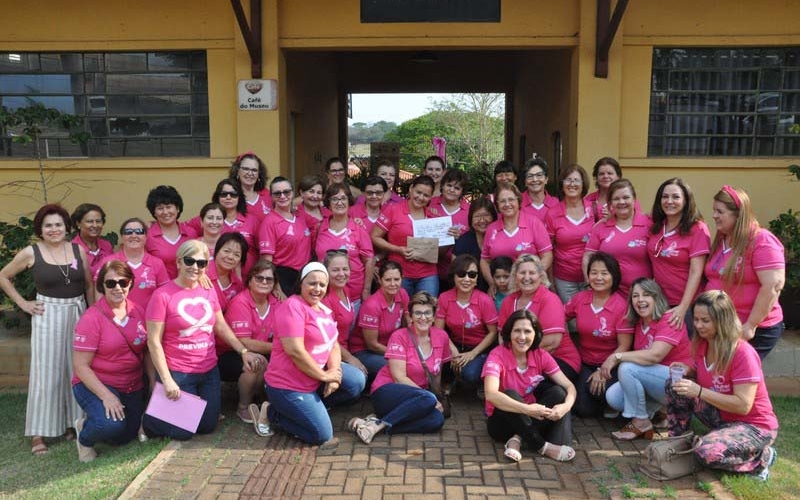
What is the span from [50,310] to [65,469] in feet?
3.78

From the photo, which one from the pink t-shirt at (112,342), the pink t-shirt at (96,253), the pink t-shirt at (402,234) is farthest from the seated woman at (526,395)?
the pink t-shirt at (96,253)

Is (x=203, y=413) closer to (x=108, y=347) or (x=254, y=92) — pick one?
(x=108, y=347)

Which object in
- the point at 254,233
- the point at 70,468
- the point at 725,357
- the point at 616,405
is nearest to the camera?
the point at 725,357

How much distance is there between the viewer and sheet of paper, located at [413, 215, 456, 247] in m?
5.74

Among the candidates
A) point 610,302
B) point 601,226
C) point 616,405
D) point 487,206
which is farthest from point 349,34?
point 616,405

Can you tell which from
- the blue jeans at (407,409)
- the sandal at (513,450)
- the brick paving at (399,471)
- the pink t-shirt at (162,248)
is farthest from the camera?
the pink t-shirt at (162,248)

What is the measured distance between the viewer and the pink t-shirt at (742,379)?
3.89 m

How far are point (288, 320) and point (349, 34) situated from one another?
3.98 metres

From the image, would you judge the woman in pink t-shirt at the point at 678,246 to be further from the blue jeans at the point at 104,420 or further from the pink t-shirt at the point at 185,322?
the blue jeans at the point at 104,420

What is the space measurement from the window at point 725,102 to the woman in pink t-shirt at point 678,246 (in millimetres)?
2828

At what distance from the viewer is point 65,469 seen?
174 inches

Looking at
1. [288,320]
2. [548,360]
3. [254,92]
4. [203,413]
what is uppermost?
[254,92]

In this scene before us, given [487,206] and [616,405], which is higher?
[487,206]

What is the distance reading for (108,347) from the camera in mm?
4574
